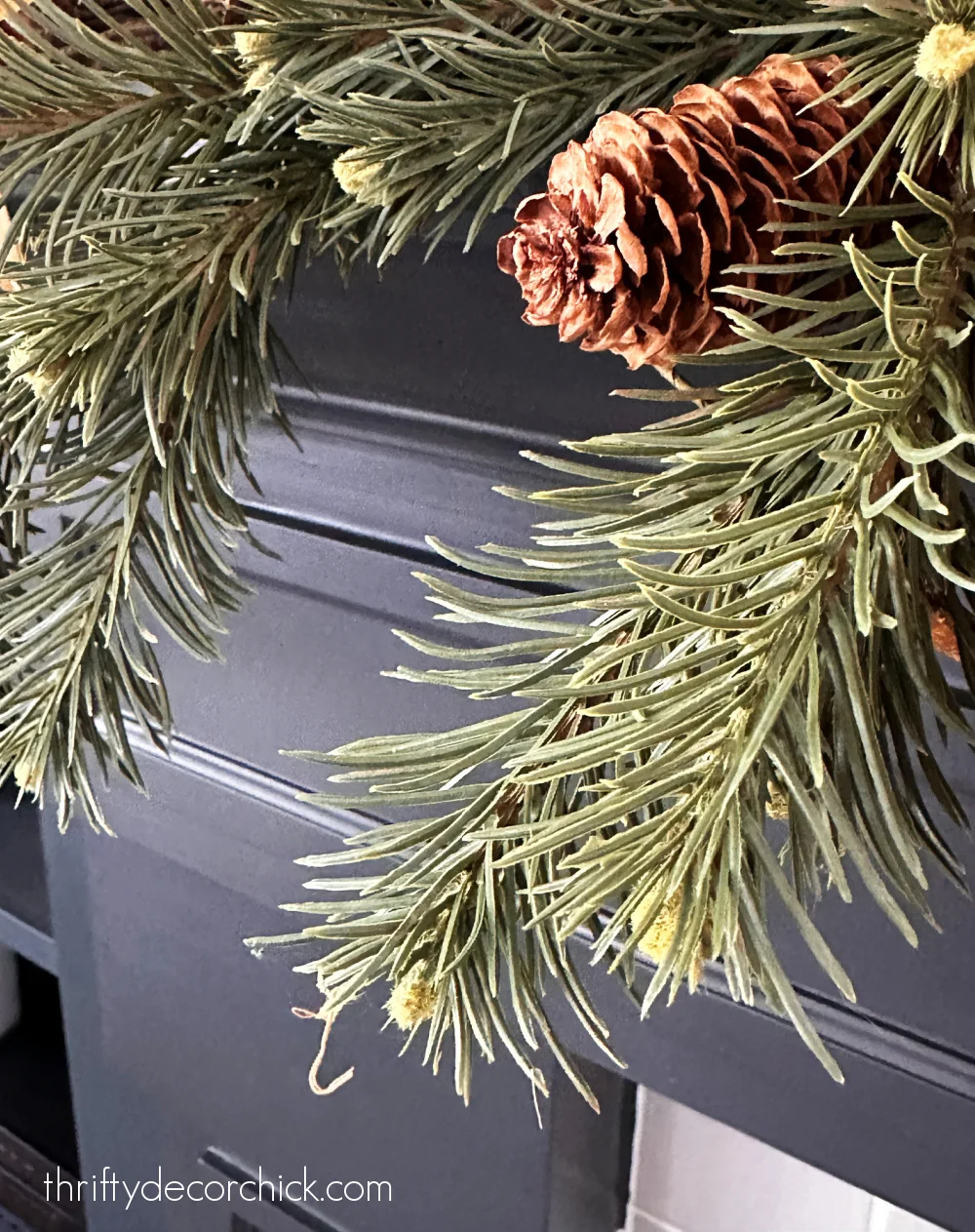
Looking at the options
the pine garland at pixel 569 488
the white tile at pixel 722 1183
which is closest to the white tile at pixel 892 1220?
the white tile at pixel 722 1183

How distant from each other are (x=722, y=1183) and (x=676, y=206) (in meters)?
0.54

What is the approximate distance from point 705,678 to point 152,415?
0.14m

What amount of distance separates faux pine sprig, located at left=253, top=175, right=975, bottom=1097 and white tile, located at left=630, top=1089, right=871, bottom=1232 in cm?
41

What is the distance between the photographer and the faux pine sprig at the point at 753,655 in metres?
0.13

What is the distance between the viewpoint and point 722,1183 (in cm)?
55

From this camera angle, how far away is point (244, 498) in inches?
17.5

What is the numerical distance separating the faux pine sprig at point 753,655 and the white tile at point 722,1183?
412mm

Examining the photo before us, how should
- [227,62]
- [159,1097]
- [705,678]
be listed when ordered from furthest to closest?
[159,1097]
[227,62]
[705,678]

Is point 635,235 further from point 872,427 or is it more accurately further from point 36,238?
point 36,238

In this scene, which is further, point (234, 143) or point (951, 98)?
point (234, 143)

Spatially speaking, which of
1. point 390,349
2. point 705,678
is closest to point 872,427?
point 705,678

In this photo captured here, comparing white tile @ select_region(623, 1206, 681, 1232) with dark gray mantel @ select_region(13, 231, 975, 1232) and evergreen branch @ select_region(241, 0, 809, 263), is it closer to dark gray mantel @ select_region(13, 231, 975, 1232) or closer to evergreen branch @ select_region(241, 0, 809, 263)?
dark gray mantel @ select_region(13, 231, 975, 1232)

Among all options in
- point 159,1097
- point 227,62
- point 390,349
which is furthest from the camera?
point 159,1097

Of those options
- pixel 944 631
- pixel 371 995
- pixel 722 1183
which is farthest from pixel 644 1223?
pixel 944 631
